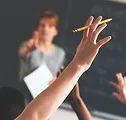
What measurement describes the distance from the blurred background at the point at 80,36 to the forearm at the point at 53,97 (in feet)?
9.21

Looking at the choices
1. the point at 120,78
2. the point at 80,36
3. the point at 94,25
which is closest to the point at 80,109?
the point at 120,78

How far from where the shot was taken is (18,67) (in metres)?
4.03

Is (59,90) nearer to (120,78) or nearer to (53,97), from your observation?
(53,97)

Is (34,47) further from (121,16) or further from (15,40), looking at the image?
(121,16)

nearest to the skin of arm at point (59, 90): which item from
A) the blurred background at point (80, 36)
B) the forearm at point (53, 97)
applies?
the forearm at point (53, 97)

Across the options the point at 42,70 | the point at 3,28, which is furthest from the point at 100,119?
the point at 42,70

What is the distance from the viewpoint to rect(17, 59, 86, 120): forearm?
101 cm

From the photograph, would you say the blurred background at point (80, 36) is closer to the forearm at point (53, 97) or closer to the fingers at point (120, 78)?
the fingers at point (120, 78)

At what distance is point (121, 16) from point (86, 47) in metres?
2.87

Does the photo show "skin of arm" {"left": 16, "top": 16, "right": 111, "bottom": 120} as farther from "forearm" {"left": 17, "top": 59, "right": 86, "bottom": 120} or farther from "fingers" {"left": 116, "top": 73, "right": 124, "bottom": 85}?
"fingers" {"left": 116, "top": 73, "right": 124, "bottom": 85}

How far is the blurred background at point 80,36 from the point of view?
152 inches

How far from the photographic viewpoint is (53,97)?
1.01 metres

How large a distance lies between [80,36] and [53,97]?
286 centimetres

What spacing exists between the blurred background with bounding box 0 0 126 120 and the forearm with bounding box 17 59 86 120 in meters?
2.81
